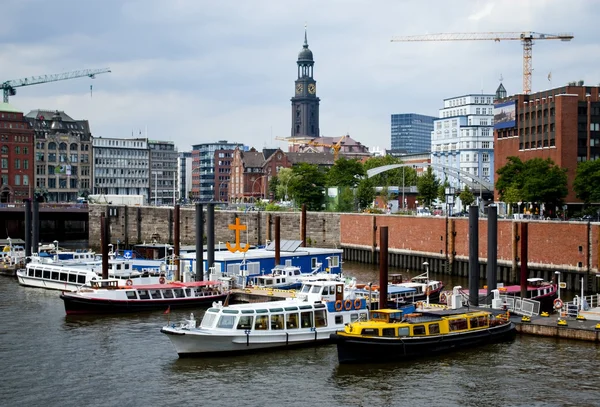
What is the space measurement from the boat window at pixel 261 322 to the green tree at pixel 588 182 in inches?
3026

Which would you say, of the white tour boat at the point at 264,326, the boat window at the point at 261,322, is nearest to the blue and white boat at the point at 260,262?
the white tour boat at the point at 264,326

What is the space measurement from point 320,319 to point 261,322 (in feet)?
13.4

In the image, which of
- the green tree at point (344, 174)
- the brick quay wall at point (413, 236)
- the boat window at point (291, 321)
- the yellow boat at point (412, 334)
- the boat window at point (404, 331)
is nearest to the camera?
the yellow boat at point (412, 334)

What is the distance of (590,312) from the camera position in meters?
56.3

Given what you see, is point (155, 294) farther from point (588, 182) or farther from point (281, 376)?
point (588, 182)

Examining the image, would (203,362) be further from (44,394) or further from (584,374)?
(584,374)

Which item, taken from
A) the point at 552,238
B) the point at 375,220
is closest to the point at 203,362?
the point at 552,238

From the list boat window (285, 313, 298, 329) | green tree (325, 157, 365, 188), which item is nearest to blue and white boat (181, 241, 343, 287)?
boat window (285, 313, 298, 329)

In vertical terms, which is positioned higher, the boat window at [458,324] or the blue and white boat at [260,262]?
the blue and white boat at [260,262]

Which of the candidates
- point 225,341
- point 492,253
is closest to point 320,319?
point 225,341

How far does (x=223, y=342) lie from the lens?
2013 inches

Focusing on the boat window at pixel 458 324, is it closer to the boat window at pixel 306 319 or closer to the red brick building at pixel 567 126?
the boat window at pixel 306 319

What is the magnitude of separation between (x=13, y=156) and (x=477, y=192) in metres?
101

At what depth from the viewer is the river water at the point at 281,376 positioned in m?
43.1
